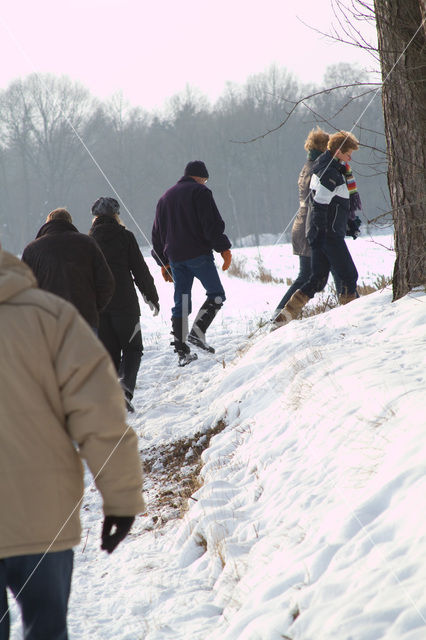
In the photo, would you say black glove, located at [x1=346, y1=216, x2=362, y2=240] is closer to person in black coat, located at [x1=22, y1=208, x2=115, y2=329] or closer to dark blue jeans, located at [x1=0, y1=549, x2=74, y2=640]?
person in black coat, located at [x1=22, y1=208, x2=115, y2=329]

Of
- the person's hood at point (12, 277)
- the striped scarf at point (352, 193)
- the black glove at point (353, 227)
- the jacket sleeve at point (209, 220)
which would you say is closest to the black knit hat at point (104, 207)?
the jacket sleeve at point (209, 220)

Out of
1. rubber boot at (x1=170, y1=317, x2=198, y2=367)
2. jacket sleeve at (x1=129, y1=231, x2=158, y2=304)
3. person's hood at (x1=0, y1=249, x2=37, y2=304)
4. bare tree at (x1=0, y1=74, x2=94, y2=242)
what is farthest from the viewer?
bare tree at (x1=0, y1=74, x2=94, y2=242)

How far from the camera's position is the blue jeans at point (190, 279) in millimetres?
6641

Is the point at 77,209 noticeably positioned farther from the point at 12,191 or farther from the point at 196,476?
the point at 196,476

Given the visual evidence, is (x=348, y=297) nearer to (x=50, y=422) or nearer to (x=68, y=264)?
(x=68, y=264)

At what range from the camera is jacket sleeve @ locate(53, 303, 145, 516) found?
1.71 meters

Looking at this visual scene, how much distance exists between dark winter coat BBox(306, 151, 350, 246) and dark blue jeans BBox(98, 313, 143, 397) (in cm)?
206

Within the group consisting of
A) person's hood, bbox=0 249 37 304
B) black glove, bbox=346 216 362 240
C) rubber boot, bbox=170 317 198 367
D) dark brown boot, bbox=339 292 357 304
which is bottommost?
rubber boot, bbox=170 317 198 367

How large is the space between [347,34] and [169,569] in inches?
174

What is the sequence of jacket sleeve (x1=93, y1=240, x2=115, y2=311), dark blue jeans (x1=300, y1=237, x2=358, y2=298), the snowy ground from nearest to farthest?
the snowy ground < jacket sleeve (x1=93, y1=240, x2=115, y2=311) < dark blue jeans (x1=300, y1=237, x2=358, y2=298)

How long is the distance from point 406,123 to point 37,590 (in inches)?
190

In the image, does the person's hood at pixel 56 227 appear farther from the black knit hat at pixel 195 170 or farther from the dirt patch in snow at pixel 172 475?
the black knit hat at pixel 195 170

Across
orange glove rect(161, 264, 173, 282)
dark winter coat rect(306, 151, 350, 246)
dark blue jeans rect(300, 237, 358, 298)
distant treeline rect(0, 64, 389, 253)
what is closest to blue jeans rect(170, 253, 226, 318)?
orange glove rect(161, 264, 173, 282)

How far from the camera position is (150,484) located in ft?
15.4
